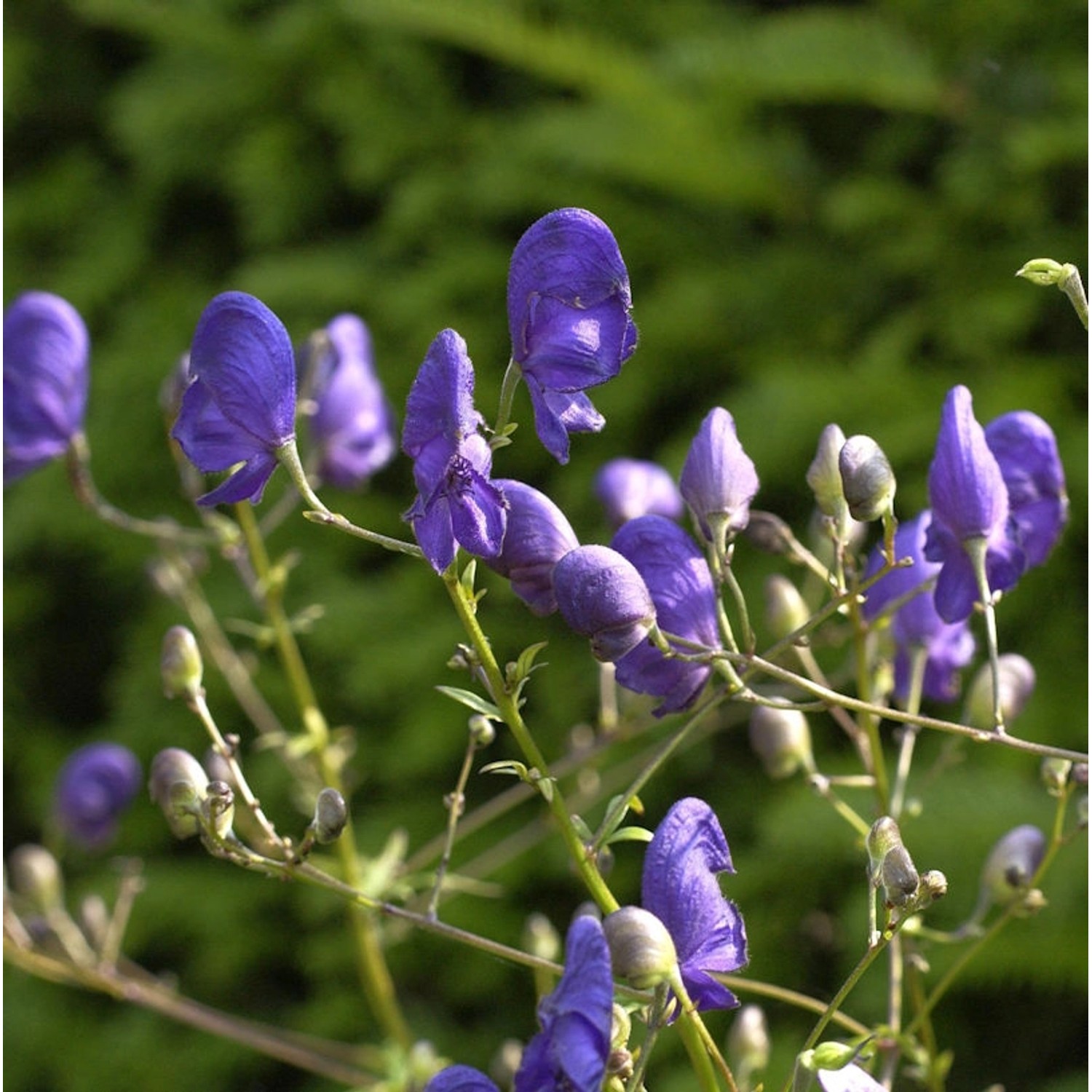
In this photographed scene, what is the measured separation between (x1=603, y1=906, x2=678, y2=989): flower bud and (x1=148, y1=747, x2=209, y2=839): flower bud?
0.66 feet

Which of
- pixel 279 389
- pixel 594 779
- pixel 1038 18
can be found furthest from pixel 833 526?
pixel 1038 18

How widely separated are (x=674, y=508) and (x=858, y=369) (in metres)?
0.62

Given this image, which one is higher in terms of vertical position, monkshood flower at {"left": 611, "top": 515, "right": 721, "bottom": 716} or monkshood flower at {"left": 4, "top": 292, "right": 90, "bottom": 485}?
monkshood flower at {"left": 4, "top": 292, "right": 90, "bottom": 485}

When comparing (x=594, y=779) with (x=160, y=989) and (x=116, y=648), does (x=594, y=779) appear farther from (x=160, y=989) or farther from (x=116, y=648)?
(x=116, y=648)

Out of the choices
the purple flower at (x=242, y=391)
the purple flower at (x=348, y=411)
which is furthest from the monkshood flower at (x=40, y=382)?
the purple flower at (x=242, y=391)

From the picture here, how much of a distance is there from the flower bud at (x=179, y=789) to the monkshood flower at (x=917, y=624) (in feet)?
0.94

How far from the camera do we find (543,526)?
Result: 1.71 feet

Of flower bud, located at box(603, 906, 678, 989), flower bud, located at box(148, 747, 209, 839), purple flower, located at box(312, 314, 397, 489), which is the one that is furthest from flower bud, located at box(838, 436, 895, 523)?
purple flower, located at box(312, 314, 397, 489)

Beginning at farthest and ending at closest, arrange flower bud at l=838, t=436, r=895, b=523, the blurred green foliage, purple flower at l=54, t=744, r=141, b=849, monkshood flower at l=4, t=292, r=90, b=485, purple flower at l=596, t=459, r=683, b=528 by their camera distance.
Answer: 1. the blurred green foliage
2. purple flower at l=54, t=744, r=141, b=849
3. monkshood flower at l=4, t=292, r=90, b=485
4. purple flower at l=596, t=459, r=683, b=528
5. flower bud at l=838, t=436, r=895, b=523

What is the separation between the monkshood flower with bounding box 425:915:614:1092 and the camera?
0.40 metres

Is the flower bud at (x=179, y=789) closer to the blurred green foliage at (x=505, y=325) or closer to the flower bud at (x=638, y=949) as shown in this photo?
the flower bud at (x=638, y=949)

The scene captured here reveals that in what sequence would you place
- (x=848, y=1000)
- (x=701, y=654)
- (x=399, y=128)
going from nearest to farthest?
1. (x=701, y=654)
2. (x=848, y=1000)
3. (x=399, y=128)

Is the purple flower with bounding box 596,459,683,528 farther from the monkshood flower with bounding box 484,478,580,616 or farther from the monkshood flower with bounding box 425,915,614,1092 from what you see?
the monkshood flower with bounding box 425,915,614,1092

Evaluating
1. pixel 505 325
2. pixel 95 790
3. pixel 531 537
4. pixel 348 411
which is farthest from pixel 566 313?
pixel 505 325
